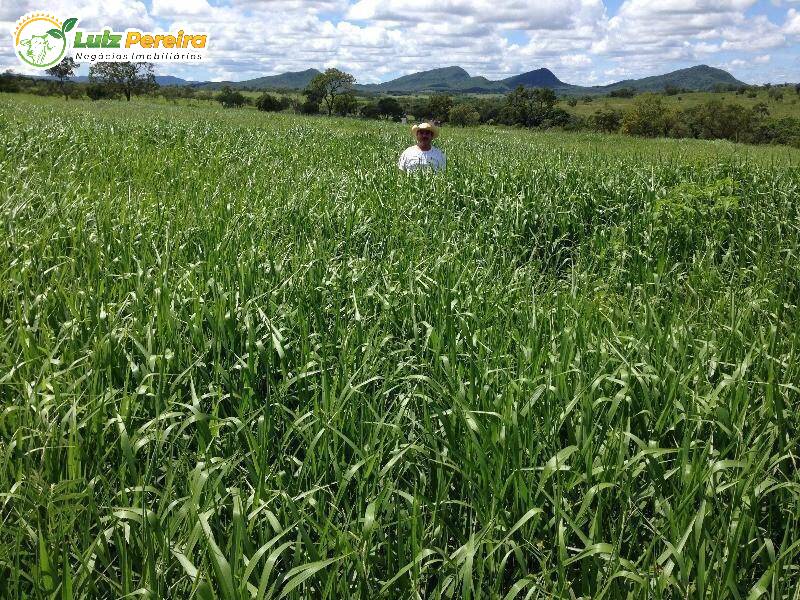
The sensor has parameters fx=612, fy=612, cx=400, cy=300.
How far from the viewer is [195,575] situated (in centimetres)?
184

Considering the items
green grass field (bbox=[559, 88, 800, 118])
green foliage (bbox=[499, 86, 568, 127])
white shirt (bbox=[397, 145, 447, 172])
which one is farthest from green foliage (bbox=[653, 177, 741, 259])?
green grass field (bbox=[559, 88, 800, 118])

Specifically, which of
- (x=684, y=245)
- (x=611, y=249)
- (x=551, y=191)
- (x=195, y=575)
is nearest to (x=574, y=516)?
(x=195, y=575)

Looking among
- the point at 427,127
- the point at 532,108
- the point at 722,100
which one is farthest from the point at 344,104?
the point at 427,127

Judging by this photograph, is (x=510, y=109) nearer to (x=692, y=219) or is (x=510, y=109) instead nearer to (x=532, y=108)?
(x=532, y=108)

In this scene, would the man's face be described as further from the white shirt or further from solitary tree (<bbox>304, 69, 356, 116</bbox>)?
solitary tree (<bbox>304, 69, 356, 116</bbox>)

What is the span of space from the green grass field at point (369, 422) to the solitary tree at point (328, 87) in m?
94.7

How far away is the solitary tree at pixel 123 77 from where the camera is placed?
9444 cm

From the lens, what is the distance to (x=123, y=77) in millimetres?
94750

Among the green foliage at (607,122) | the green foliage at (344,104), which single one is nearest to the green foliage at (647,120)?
the green foliage at (607,122)

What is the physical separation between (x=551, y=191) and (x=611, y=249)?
1768 mm

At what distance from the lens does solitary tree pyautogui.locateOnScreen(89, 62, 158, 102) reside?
94438 mm

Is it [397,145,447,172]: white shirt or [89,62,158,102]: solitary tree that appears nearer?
[397,145,447,172]: white shirt

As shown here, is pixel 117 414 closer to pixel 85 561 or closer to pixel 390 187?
pixel 85 561

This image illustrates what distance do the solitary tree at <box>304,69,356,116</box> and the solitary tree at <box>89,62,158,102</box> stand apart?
2564cm
